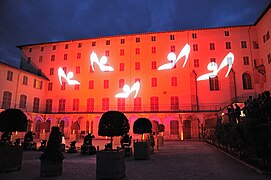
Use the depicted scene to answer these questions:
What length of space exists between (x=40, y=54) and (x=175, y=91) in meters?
22.3

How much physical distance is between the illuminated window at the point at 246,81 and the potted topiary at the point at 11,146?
84.6ft

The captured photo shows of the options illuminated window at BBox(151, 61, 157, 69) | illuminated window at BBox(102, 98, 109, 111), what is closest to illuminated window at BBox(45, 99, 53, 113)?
illuminated window at BBox(102, 98, 109, 111)

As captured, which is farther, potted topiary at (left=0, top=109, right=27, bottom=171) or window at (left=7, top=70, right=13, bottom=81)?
window at (left=7, top=70, right=13, bottom=81)

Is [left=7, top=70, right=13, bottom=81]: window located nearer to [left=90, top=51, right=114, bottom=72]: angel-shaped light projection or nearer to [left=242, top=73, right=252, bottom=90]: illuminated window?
[left=90, top=51, right=114, bottom=72]: angel-shaped light projection

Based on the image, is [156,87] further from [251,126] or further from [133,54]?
[251,126]

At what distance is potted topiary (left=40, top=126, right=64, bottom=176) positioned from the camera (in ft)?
20.4

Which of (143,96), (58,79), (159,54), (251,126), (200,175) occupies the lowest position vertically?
(200,175)

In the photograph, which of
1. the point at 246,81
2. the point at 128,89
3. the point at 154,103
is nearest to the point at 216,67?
the point at 246,81

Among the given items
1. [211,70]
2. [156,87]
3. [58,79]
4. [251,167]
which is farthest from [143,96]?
[251,167]

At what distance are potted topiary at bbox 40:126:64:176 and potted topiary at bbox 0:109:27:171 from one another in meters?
1.29

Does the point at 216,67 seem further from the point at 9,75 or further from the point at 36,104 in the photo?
the point at 9,75

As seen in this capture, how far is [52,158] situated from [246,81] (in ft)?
85.4

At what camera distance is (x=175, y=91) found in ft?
89.4

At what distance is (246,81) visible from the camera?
25984 mm
